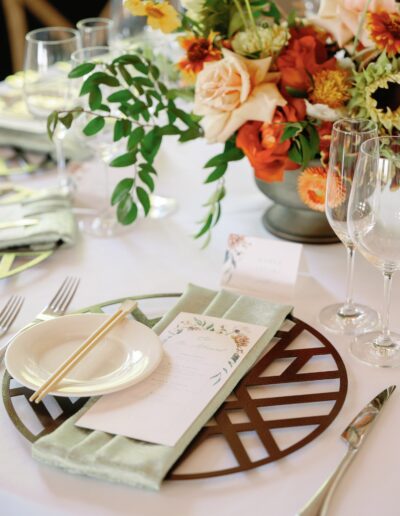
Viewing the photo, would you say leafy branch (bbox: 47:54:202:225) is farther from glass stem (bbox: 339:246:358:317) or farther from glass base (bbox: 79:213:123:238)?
glass stem (bbox: 339:246:358:317)

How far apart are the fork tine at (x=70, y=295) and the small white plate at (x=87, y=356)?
0.12m

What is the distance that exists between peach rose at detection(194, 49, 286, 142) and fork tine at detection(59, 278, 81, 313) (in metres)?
0.30

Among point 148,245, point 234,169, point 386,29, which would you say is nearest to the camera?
point 386,29

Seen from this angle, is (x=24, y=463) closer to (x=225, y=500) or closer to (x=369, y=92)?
(x=225, y=500)

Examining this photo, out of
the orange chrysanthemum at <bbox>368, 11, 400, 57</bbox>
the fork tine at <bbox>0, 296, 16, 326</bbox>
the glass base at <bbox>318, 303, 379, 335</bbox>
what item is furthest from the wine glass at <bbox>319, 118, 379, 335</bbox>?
the fork tine at <bbox>0, 296, 16, 326</bbox>

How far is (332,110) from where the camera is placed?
3.60ft

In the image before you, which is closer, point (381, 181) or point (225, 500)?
point (225, 500)

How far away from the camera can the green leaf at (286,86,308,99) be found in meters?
1.13

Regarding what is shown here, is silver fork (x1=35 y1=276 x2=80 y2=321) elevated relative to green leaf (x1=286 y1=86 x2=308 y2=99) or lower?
lower

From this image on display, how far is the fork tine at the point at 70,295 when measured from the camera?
1.08m

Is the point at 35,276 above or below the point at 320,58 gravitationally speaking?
below

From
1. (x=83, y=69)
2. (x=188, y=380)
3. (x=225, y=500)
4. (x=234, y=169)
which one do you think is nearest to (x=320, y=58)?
(x=83, y=69)

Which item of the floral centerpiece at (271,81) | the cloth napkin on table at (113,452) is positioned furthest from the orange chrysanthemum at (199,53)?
the cloth napkin on table at (113,452)

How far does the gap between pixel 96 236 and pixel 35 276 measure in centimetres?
17
